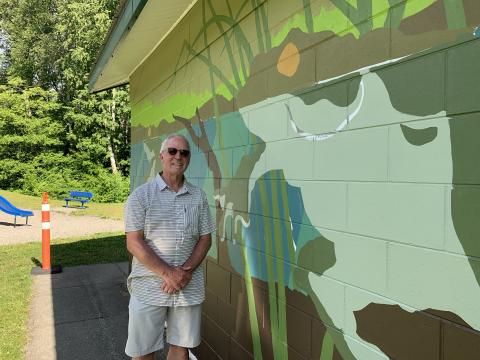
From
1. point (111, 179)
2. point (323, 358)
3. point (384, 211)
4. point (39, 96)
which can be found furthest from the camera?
point (39, 96)

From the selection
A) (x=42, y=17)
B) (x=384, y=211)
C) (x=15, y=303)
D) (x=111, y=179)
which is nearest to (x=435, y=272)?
(x=384, y=211)

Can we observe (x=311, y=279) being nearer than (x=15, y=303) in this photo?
Yes

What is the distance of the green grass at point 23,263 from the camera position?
182 inches

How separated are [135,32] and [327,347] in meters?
3.80

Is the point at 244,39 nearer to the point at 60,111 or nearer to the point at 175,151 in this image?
the point at 175,151

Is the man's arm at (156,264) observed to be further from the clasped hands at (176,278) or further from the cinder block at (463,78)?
the cinder block at (463,78)

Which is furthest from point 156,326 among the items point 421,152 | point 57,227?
point 57,227

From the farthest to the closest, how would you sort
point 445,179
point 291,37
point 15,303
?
point 15,303 < point 291,37 < point 445,179

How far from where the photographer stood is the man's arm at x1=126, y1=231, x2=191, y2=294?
2576 millimetres

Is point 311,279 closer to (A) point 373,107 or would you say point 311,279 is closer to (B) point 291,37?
(A) point 373,107

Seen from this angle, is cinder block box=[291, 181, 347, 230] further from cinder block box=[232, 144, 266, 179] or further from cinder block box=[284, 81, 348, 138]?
cinder block box=[232, 144, 266, 179]

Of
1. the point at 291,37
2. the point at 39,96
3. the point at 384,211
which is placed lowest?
the point at 384,211

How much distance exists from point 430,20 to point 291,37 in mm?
1007

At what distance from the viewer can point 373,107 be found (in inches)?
73.1
